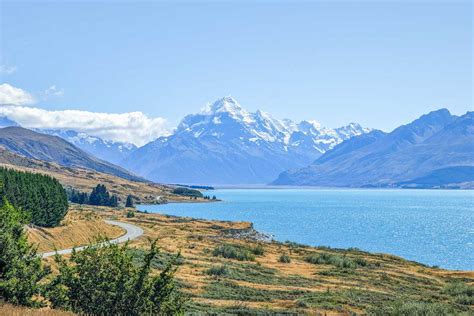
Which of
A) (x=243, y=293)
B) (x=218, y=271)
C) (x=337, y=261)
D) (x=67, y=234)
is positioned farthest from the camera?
(x=67, y=234)

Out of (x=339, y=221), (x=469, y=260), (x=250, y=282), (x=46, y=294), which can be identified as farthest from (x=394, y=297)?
(x=339, y=221)

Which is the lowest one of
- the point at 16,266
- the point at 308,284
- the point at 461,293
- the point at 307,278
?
the point at 307,278

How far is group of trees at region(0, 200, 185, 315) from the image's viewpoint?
782 inches

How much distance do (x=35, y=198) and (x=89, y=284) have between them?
64097 millimetres

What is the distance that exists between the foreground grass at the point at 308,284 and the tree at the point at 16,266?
13.0m

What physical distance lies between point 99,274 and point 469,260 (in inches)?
3647

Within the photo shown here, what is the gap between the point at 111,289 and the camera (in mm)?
19984

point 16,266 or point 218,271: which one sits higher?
point 16,266

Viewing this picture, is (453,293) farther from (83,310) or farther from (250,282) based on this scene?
(83,310)

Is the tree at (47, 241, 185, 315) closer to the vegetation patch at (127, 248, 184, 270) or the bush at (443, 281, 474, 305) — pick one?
the vegetation patch at (127, 248, 184, 270)

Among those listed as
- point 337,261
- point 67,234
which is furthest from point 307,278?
point 67,234

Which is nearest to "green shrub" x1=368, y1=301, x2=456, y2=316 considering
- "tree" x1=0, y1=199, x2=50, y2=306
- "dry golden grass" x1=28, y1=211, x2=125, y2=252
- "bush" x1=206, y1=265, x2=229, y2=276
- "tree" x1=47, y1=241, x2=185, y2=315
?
"tree" x1=47, y1=241, x2=185, y2=315

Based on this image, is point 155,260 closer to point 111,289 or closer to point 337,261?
point 337,261

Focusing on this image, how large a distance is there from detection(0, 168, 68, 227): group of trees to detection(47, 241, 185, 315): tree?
55801 mm
